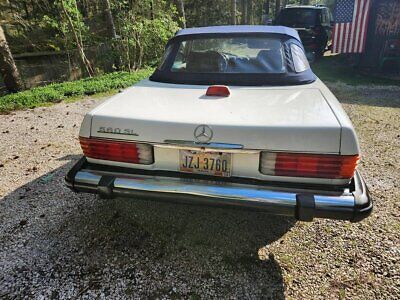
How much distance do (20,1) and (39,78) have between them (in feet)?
16.0

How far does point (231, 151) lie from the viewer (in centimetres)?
198

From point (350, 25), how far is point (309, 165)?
9.36 meters

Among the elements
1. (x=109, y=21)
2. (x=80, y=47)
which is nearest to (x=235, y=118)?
(x=80, y=47)

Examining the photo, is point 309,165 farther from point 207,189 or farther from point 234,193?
point 207,189

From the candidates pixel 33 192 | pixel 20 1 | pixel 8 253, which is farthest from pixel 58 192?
pixel 20 1

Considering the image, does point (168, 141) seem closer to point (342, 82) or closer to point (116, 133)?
point (116, 133)

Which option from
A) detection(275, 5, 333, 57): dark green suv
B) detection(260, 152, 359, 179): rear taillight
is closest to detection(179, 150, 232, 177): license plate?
detection(260, 152, 359, 179): rear taillight

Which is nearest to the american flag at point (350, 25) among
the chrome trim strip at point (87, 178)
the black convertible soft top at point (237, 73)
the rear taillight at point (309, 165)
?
the black convertible soft top at point (237, 73)

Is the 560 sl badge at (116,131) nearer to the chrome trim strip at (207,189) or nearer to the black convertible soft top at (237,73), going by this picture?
the chrome trim strip at (207,189)

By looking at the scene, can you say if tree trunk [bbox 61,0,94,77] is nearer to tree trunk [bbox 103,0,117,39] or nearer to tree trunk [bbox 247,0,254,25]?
tree trunk [bbox 103,0,117,39]

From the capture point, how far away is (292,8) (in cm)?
1099

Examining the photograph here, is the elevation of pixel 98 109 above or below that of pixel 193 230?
above

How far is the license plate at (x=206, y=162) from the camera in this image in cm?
204

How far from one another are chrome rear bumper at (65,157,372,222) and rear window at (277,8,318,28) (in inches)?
402
